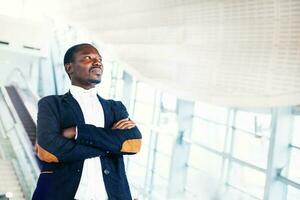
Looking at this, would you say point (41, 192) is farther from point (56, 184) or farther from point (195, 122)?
point (195, 122)

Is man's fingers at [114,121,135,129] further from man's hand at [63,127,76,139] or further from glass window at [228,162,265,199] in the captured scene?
glass window at [228,162,265,199]

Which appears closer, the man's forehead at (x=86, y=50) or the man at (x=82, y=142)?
the man at (x=82, y=142)

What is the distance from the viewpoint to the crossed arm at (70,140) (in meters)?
1.18

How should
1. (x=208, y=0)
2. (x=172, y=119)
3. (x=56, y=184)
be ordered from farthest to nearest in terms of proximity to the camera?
(x=172, y=119) → (x=208, y=0) → (x=56, y=184)

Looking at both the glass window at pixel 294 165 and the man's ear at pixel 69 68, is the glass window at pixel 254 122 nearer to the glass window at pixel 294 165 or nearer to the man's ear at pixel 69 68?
the glass window at pixel 294 165

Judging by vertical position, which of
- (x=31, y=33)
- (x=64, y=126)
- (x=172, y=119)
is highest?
(x=31, y=33)

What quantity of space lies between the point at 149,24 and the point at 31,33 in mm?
1006

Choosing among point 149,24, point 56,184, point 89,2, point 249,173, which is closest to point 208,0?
point 149,24

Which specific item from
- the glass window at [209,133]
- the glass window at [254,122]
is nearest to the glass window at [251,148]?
the glass window at [254,122]

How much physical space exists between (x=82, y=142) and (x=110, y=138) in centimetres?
9

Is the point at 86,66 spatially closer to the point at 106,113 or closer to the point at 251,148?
the point at 106,113

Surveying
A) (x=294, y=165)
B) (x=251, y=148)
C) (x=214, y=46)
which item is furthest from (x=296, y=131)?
(x=214, y=46)

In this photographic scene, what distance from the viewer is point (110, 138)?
1.23 m

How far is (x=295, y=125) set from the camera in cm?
276
